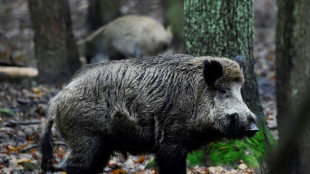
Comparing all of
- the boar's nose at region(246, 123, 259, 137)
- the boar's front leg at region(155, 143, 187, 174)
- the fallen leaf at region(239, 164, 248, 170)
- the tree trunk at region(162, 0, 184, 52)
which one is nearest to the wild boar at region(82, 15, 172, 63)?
the tree trunk at region(162, 0, 184, 52)

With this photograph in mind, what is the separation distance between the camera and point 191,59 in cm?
566

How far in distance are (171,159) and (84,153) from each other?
96cm

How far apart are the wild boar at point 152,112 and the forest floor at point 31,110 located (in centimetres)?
103

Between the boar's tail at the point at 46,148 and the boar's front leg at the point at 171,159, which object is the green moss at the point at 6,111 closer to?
the boar's tail at the point at 46,148

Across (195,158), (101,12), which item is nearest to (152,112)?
(195,158)

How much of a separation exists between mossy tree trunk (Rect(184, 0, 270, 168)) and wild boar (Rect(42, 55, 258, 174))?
2.96 ft

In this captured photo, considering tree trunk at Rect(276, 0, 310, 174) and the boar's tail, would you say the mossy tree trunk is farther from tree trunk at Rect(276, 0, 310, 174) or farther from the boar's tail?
the boar's tail

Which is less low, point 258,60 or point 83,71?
point 83,71

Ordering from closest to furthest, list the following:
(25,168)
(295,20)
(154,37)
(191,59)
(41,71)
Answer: (295,20), (191,59), (25,168), (41,71), (154,37)

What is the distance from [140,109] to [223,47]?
5.31ft

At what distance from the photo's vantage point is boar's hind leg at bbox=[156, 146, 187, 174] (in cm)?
526

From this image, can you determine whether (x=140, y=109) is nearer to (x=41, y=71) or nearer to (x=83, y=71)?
(x=83, y=71)

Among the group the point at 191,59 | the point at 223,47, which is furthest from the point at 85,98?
the point at 223,47

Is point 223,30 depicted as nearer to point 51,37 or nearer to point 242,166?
point 242,166
